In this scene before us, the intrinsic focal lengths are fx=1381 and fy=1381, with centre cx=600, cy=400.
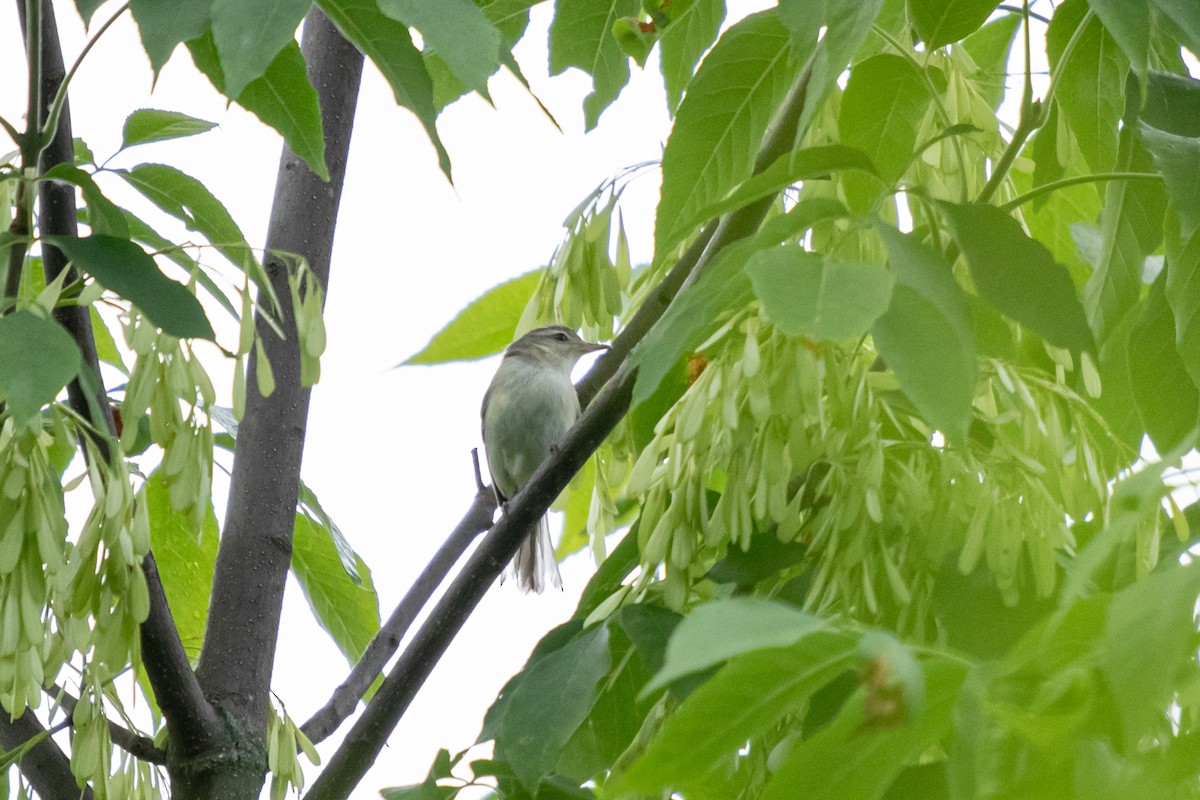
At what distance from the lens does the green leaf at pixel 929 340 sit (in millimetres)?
1122

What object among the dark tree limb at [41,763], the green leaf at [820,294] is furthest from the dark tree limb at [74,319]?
the green leaf at [820,294]

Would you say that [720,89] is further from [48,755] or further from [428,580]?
[48,755]

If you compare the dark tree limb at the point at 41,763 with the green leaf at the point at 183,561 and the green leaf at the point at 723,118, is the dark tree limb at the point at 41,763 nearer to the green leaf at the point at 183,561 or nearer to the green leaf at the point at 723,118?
the green leaf at the point at 183,561

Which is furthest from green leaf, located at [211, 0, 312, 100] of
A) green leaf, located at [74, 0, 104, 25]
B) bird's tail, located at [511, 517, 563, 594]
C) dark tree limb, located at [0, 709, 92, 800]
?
bird's tail, located at [511, 517, 563, 594]

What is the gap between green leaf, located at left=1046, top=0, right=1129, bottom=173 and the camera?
1698mm

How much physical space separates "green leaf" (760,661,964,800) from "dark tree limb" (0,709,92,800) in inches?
64.3

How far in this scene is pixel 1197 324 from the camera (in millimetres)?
1501

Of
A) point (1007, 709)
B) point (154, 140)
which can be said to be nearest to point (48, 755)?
point (154, 140)

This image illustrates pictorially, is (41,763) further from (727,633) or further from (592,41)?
(727,633)

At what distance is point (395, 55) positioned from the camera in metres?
1.47

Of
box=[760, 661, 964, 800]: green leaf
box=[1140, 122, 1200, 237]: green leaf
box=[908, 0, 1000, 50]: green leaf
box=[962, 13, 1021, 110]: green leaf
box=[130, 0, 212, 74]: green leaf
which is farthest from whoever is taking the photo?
box=[962, 13, 1021, 110]: green leaf

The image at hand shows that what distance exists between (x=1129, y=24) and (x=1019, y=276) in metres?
0.27

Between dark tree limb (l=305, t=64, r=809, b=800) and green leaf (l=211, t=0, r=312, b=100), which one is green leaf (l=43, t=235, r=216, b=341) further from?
dark tree limb (l=305, t=64, r=809, b=800)

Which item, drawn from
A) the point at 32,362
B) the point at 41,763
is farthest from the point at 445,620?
the point at 32,362
